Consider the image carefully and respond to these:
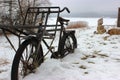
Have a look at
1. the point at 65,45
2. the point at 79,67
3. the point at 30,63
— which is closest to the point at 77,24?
the point at 65,45

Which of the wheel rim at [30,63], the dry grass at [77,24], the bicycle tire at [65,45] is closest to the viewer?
the wheel rim at [30,63]

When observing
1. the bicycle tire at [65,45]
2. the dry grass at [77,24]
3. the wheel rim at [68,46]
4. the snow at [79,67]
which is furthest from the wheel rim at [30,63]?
the dry grass at [77,24]

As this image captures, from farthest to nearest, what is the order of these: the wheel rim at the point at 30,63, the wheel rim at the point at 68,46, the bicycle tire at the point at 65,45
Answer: the wheel rim at the point at 68,46 < the bicycle tire at the point at 65,45 < the wheel rim at the point at 30,63

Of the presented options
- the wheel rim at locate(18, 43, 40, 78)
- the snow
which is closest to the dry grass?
the snow

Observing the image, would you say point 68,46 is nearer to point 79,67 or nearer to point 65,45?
point 65,45

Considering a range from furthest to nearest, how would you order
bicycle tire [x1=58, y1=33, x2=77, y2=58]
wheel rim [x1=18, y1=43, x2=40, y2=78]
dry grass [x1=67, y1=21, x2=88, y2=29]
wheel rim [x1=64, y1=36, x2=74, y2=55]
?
dry grass [x1=67, y1=21, x2=88, y2=29]
wheel rim [x1=64, y1=36, x2=74, y2=55]
bicycle tire [x1=58, y1=33, x2=77, y2=58]
wheel rim [x1=18, y1=43, x2=40, y2=78]

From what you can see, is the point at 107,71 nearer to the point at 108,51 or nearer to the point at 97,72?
the point at 97,72

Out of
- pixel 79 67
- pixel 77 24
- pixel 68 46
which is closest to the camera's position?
pixel 79 67

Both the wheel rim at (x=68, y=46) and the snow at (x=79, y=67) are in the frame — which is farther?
the wheel rim at (x=68, y=46)

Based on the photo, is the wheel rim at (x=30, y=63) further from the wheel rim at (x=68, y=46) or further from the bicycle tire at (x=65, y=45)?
the wheel rim at (x=68, y=46)

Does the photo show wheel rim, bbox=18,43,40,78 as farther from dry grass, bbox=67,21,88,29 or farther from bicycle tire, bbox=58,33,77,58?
dry grass, bbox=67,21,88,29

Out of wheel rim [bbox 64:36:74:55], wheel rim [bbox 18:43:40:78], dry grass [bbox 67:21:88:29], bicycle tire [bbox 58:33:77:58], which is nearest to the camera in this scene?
wheel rim [bbox 18:43:40:78]

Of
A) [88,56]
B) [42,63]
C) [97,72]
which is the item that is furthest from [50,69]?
[88,56]

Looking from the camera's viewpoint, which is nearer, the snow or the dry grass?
the snow
